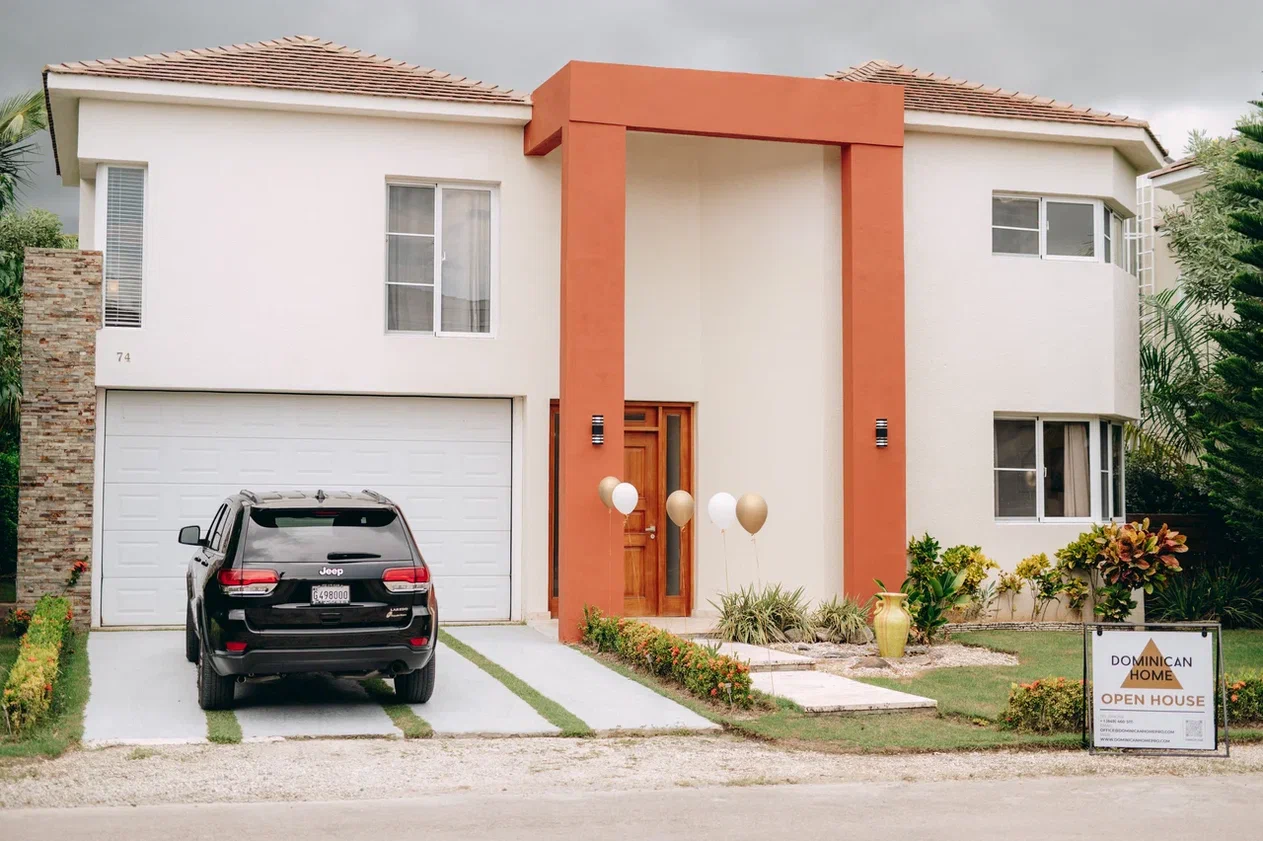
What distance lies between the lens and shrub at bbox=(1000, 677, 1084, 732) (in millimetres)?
9906

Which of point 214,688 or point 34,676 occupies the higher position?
point 34,676

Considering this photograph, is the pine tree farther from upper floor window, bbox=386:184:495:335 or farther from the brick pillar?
the brick pillar

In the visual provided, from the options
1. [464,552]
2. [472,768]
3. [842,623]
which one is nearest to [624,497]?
[842,623]

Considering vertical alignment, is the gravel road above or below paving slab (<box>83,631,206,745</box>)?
below

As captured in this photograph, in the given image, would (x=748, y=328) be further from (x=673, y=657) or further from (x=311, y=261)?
(x=673, y=657)

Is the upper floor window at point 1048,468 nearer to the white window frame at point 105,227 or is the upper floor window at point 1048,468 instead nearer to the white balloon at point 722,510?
the white balloon at point 722,510

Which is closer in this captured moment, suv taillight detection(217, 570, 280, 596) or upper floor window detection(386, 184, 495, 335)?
suv taillight detection(217, 570, 280, 596)

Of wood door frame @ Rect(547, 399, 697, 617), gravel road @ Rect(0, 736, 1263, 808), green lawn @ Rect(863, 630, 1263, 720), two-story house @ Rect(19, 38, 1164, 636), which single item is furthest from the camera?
wood door frame @ Rect(547, 399, 697, 617)

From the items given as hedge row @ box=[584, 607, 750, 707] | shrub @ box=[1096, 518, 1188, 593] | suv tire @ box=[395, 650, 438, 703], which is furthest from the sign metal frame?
shrub @ box=[1096, 518, 1188, 593]

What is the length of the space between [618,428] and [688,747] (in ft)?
18.9

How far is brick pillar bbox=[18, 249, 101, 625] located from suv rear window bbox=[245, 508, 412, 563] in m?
5.53

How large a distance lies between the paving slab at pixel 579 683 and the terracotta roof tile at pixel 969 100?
7960mm

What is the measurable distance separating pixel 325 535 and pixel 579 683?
290 centimetres

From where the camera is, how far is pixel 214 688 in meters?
10.4
